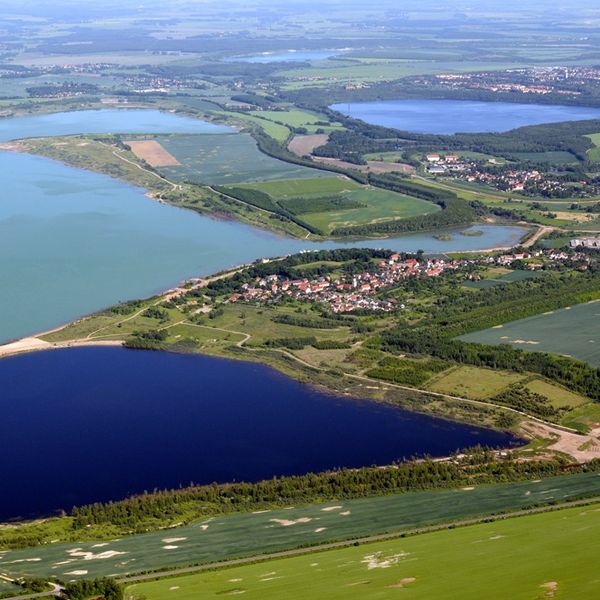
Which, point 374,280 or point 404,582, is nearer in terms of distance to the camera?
point 404,582

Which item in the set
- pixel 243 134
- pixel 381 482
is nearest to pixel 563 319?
pixel 381 482

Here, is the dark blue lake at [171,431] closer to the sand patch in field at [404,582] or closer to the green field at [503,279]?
the sand patch in field at [404,582]

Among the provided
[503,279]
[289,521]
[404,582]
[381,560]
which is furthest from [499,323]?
[404,582]

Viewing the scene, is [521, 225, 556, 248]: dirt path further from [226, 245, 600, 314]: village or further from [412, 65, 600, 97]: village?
[412, 65, 600, 97]: village

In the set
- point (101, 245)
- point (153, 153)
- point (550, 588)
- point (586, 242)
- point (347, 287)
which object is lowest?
point (550, 588)

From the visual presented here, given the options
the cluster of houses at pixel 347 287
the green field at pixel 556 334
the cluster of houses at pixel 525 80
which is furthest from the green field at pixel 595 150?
the green field at pixel 556 334

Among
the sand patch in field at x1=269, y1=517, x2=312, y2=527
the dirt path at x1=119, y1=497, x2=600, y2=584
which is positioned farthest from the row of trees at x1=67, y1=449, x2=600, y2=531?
the dirt path at x1=119, y1=497, x2=600, y2=584

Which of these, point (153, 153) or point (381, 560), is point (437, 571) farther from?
point (153, 153)

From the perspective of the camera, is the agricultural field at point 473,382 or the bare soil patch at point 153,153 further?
the bare soil patch at point 153,153
